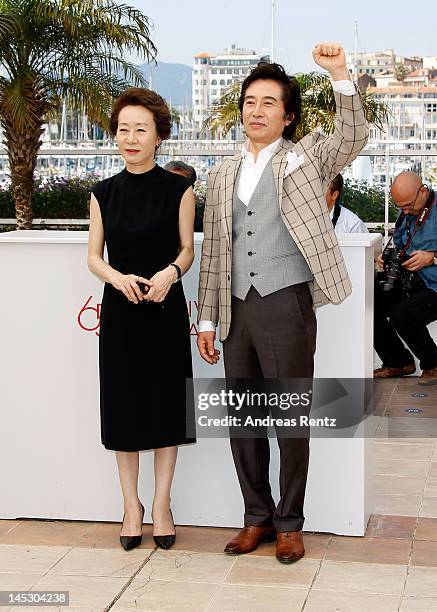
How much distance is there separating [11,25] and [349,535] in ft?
37.8

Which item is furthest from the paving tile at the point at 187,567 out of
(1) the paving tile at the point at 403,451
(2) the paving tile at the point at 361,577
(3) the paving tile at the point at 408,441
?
(3) the paving tile at the point at 408,441

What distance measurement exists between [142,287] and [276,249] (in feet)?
1.68

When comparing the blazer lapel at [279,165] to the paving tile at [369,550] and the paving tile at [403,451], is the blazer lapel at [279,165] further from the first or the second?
the paving tile at [403,451]

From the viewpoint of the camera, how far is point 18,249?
448 centimetres

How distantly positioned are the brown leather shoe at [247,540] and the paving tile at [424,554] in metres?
0.57

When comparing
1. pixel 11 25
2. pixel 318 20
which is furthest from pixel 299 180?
pixel 318 20

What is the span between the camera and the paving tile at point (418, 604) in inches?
142

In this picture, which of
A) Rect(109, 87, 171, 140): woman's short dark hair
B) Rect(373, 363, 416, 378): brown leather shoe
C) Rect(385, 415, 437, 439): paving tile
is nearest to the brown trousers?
Rect(109, 87, 171, 140): woman's short dark hair

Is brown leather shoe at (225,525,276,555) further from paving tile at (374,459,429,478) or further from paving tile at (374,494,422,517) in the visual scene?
paving tile at (374,459,429,478)

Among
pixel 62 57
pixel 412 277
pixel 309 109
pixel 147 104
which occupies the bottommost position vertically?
→ pixel 412 277

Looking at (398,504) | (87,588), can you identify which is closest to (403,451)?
(398,504)

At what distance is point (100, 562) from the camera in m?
4.09

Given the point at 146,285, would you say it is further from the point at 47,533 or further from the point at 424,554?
the point at 424,554

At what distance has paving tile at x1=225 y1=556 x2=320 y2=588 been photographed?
3.86 metres
